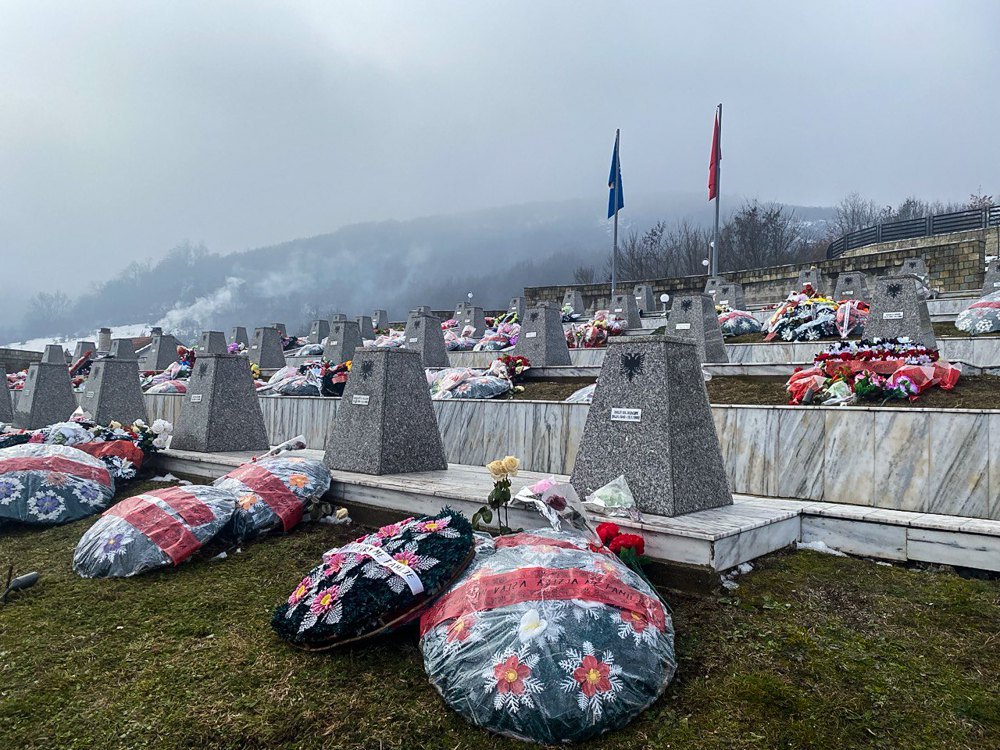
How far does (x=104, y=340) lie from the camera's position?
27.2 meters

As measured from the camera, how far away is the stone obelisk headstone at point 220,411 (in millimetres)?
7836

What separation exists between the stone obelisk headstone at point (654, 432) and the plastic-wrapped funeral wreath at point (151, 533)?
2482 mm

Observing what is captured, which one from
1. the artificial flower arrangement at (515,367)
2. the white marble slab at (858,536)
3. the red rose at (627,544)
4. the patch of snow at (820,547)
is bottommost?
the patch of snow at (820,547)

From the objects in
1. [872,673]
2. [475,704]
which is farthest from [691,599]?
[475,704]

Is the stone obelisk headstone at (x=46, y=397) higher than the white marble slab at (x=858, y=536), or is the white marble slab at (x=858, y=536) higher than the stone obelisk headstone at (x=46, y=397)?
the stone obelisk headstone at (x=46, y=397)

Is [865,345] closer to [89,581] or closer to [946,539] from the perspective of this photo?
[946,539]

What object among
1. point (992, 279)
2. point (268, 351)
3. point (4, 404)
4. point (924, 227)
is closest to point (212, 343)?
point (268, 351)

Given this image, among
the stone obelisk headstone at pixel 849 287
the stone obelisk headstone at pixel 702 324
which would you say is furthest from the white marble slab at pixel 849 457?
the stone obelisk headstone at pixel 849 287

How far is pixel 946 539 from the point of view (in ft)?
12.0

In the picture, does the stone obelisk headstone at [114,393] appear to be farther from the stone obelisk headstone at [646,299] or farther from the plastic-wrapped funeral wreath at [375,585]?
the stone obelisk headstone at [646,299]

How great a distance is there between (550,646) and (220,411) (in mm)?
6322

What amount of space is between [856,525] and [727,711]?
6.24ft

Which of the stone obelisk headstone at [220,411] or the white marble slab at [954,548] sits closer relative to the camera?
the white marble slab at [954,548]

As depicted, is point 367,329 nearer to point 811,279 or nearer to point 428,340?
point 428,340
